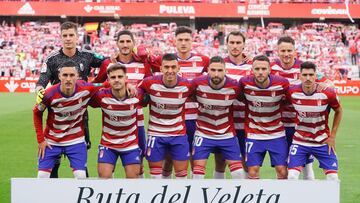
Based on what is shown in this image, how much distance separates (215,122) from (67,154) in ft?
5.74

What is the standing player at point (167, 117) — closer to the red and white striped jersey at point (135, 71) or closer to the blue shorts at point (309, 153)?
the red and white striped jersey at point (135, 71)

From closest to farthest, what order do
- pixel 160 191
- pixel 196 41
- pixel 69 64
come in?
1. pixel 160 191
2. pixel 69 64
3. pixel 196 41

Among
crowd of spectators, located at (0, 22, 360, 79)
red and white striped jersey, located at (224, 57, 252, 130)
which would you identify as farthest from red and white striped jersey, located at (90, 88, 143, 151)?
crowd of spectators, located at (0, 22, 360, 79)

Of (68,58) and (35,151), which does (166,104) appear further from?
(35,151)

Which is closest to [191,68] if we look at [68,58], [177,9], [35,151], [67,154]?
[68,58]

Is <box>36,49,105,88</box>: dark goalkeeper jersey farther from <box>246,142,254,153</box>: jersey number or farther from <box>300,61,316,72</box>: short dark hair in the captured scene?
<box>300,61,316,72</box>: short dark hair

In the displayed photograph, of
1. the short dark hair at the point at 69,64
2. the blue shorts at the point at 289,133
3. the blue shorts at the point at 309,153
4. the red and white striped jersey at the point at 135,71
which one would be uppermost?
the short dark hair at the point at 69,64

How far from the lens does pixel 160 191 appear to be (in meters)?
7.03

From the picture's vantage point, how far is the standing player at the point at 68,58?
9.01 m

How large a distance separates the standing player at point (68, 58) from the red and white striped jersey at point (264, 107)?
1.94 metres

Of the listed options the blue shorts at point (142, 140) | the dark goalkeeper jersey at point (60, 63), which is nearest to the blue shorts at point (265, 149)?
the blue shorts at point (142, 140)

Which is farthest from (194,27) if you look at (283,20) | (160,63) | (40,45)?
(160,63)

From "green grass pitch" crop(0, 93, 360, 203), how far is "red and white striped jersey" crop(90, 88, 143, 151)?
4.97 ft

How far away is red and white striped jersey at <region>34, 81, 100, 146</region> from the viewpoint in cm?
837
